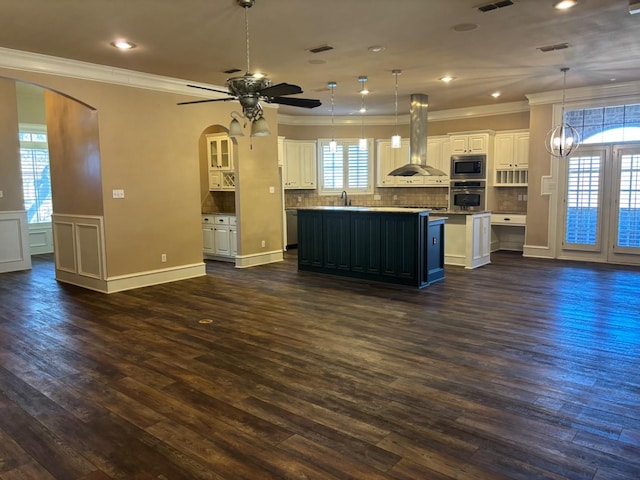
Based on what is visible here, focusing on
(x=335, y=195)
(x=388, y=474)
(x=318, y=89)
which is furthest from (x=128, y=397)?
(x=335, y=195)

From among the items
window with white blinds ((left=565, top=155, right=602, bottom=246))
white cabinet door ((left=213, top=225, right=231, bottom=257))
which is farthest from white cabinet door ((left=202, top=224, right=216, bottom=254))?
window with white blinds ((left=565, top=155, right=602, bottom=246))

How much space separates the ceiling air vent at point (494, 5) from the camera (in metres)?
3.99

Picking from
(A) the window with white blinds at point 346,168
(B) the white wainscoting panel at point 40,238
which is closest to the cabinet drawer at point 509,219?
(A) the window with white blinds at point 346,168

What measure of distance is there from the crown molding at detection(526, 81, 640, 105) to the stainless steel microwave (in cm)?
142

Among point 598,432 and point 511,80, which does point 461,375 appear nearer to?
point 598,432

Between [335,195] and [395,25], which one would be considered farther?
[335,195]

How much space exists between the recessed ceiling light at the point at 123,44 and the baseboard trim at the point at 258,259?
3.93m

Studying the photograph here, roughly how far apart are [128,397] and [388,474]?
1.90 meters

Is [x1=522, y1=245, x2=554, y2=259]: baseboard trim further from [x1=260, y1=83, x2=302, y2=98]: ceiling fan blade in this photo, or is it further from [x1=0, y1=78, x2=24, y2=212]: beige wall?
[x1=0, y1=78, x2=24, y2=212]: beige wall

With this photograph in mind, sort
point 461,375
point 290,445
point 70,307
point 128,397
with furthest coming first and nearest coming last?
1. point 70,307
2. point 461,375
3. point 128,397
4. point 290,445

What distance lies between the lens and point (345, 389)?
329cm

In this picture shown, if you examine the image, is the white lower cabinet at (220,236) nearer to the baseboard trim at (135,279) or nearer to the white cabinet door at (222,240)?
the white cabinet door at (222,240)

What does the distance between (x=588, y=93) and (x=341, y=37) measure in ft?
17.8

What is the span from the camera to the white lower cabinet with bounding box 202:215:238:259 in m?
8.40
